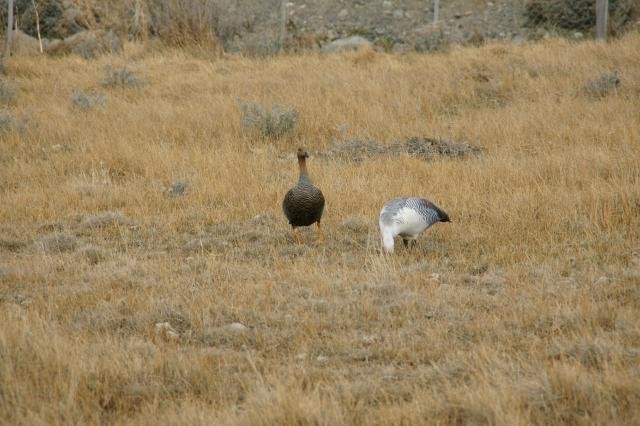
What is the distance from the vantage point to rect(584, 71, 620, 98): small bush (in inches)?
487

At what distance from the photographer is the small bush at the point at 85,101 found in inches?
512

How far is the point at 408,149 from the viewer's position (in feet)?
36.3

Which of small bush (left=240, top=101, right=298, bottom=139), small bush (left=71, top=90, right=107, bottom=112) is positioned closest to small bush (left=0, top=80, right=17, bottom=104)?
small bush (left=71, top=90, right=107, bottom=112)

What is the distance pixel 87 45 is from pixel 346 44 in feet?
18.9

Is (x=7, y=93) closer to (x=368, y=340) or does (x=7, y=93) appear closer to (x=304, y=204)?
(x=304, y=204)

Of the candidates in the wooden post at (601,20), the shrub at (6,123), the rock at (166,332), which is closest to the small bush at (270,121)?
the shrub at (6,123)

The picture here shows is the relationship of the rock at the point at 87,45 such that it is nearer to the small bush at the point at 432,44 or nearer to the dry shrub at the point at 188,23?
the dry shrub at the point at 188,23

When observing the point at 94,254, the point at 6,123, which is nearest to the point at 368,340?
the point at 94,254

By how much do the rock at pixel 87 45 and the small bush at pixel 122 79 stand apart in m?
2.93

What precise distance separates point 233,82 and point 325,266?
26.4ft

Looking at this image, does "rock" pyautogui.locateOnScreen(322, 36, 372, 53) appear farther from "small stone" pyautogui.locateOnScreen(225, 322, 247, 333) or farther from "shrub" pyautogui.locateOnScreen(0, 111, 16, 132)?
"small stone" pyautogui.locateOnScreen(225, 322, 247, 333)

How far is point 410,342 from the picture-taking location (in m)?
5.09

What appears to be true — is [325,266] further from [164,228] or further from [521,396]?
[521,396]

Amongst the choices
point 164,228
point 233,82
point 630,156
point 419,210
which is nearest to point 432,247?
point 419,210
